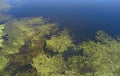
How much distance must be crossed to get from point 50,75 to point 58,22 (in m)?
13.6

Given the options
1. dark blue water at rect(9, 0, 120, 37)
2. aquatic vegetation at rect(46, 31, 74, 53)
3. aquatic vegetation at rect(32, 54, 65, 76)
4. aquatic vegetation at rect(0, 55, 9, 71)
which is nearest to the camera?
aquatic vegetation at rect(32, 54, 65, 76)

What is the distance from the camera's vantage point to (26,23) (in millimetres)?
30891

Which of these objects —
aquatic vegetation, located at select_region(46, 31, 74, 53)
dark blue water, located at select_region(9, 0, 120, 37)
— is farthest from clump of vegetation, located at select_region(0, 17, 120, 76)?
dark blue water, located at select_region(9, 0, 120, 37)

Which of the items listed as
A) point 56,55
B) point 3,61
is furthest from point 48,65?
point 3,61

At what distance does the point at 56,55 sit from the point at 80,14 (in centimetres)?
1510

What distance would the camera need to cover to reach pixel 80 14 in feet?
114

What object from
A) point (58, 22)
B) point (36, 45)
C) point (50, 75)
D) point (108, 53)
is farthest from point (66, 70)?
point (58, 22)

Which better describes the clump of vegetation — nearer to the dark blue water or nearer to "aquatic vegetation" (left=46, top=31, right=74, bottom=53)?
"aquatic vegetation" (left=46, top=31, right=74, bottom=53)

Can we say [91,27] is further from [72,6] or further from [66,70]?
[72,6]

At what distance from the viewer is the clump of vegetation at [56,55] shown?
18922 mm

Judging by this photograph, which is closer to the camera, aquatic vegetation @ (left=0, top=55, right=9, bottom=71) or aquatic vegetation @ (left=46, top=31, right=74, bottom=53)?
aquatic vegetation @ (left=0, top=55, right=9, bottom=71)

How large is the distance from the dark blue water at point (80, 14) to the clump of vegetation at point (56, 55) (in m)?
2.13

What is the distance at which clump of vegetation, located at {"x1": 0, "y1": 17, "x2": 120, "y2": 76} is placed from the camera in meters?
18.9

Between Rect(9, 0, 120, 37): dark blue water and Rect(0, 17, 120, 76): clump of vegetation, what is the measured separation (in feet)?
6.98
